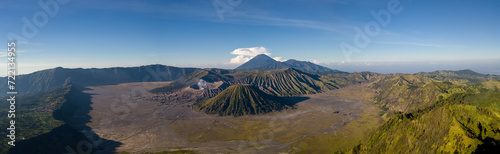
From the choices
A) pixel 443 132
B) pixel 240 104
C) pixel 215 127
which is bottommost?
pixel 215 127

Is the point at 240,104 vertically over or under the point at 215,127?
over

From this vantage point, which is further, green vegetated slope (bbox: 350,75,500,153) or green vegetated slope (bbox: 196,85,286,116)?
green vegetated slope (bbox: 196,85,286,116)

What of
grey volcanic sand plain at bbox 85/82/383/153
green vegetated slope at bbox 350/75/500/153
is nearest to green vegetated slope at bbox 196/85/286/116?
grey volcanic sand plain at bbox 85/82/383/153

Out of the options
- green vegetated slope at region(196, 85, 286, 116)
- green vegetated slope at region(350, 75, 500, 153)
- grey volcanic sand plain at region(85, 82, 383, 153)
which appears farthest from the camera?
green vegetated slope at region(196, 85, 286, 116)

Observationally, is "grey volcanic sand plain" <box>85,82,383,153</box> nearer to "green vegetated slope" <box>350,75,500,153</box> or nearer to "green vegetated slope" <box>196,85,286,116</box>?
"green vegetated slope" <box>196,85,286,116</box>

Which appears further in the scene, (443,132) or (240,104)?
(240,104)

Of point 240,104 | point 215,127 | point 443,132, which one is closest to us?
point 443,132

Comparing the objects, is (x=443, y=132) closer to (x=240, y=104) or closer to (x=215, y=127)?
A: (x=215, y=127)

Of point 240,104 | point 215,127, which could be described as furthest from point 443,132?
point 240,104
